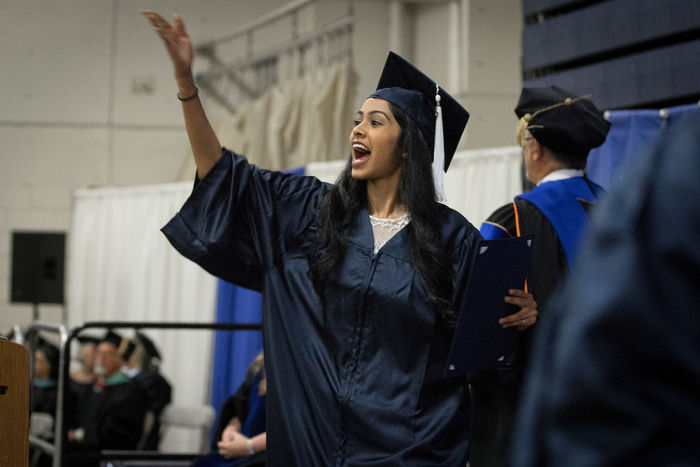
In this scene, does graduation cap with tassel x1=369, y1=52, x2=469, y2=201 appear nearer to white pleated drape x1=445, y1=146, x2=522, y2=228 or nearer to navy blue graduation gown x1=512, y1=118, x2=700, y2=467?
navy blue graduation gown x1=512, y1=118, x2=700, y2=467

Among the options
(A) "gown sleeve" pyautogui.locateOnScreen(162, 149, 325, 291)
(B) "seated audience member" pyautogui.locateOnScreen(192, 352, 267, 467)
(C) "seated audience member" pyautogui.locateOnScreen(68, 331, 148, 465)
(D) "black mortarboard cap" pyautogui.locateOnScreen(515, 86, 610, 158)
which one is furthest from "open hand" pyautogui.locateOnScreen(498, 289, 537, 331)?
(C) "seated audience member" pyautogui.locateOnScreen(68, 331, 148, 465)

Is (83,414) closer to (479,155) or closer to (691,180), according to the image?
(479,155)

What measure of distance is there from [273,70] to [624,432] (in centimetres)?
659

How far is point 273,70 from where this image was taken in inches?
272

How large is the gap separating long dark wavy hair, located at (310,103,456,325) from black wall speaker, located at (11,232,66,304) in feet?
16.1

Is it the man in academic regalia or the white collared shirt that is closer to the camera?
the man in academic regalia

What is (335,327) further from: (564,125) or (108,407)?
(108,407)

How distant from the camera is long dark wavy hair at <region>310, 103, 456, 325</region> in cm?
191

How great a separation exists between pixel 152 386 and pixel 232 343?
0.85 meters

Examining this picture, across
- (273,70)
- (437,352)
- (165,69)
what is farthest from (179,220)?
(165,69)

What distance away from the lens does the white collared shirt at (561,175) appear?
2.40 m

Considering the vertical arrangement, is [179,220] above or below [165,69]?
below

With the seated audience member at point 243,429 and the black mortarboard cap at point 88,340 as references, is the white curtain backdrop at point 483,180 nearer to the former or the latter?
the seated audience member at point 243,429

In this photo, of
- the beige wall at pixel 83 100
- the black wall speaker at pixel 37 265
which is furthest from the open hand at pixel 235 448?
the beige wall at pixel 83 100
